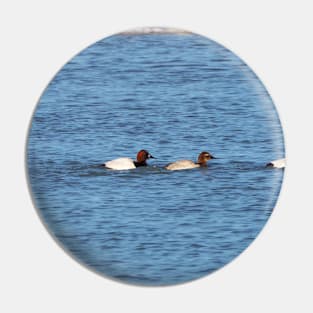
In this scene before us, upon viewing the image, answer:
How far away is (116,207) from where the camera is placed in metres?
14.4

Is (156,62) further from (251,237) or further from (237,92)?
(251,237)

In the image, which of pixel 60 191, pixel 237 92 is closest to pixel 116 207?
pixel 60 191

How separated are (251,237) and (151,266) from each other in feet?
2.91

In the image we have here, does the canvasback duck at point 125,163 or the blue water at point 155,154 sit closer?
the blue water at point 155,154

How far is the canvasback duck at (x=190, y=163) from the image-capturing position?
14.5m

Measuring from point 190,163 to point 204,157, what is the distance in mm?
134

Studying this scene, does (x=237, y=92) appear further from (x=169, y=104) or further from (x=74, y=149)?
Result: (x=74, y=149)

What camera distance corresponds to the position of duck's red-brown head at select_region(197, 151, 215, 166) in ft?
47.7

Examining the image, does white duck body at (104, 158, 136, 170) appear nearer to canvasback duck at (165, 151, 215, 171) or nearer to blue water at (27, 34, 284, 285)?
blue water at (27, 34, 284, 285)

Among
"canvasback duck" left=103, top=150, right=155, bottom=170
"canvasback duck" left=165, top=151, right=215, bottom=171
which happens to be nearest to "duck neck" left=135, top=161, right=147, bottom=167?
"canvasback duck" left=103, top=150, right=155, bottom=170

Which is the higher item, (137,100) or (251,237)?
(137,100)

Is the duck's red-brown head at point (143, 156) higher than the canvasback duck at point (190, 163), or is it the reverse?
the duck's red-brown head at point (143, 156)

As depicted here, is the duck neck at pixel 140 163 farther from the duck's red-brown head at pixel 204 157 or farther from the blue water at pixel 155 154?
the duck's red-brown head at pixel 204 157

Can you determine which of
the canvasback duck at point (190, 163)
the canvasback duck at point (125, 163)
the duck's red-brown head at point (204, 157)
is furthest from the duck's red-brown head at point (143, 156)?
the duck's red-brown head at point (204, 157)
